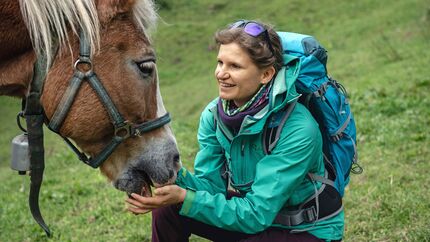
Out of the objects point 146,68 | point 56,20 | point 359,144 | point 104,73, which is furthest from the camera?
point 359,144

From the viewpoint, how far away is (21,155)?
2.99 meters

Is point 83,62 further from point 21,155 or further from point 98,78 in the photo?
point 21,155

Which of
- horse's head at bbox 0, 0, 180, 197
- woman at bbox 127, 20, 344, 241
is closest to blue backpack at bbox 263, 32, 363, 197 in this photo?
woman at bbox 127, 20, 344, 241

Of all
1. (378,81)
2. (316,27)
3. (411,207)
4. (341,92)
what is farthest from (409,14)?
(341,92)

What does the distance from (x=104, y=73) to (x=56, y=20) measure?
0.32m

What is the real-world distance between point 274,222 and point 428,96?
5.52 m

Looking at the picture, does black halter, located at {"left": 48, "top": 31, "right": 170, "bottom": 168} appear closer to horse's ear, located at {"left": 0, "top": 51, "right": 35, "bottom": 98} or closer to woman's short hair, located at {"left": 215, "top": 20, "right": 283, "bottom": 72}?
horse's ear, located at {"left": 0, "top": 51, "right": 35, "bottom": 98}

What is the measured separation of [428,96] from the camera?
782 cm

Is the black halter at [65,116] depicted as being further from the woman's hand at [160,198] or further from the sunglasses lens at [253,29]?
the sunglasses lens at [253,29]

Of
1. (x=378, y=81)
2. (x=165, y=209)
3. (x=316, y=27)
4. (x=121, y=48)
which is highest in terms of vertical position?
(x=121, y=48)

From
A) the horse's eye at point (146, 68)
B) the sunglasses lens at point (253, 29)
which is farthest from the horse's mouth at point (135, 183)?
the sunglasses lens at point (253, 29)

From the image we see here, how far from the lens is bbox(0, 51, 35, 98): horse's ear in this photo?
2.71 metres

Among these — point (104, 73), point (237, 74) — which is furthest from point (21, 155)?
point (237, 74)

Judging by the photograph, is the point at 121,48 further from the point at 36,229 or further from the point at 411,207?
the point at 36,229
